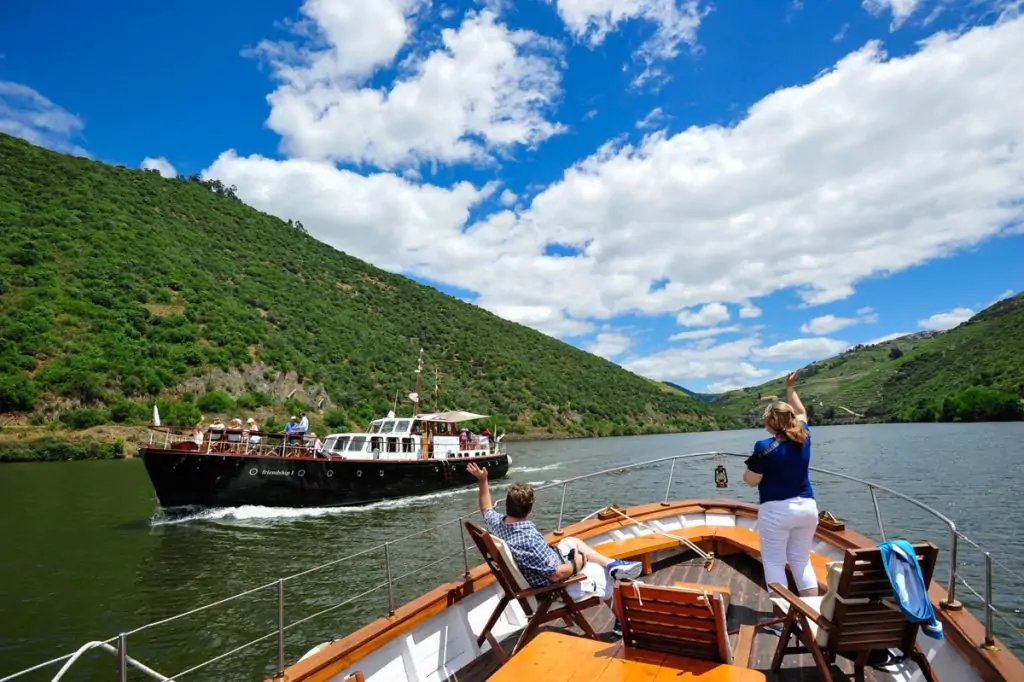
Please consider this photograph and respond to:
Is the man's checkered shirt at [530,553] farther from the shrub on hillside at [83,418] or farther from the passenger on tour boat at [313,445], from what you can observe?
the shrub on hillside at [83,418]

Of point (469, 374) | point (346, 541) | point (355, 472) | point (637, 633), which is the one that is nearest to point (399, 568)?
point (346, 541)

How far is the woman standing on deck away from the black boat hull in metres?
19.5

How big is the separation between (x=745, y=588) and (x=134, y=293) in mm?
56180

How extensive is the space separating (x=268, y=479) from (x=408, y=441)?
6438 mm

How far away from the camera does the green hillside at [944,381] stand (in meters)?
79.0

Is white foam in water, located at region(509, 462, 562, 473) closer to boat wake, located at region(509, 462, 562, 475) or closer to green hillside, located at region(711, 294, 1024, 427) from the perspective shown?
boat wake, located at region(509, 462, 562, 475)

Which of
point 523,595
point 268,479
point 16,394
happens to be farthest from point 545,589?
point 16,394

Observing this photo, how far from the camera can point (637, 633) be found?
3326 mm

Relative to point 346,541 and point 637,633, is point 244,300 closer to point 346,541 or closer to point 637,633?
point 346,541

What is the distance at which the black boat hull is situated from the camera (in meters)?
19.8

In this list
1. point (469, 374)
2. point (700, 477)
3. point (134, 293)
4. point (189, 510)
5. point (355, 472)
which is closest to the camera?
point (189, 510)

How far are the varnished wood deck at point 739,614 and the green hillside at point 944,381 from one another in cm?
5591

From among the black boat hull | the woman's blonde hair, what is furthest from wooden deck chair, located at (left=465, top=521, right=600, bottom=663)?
the black boat hull

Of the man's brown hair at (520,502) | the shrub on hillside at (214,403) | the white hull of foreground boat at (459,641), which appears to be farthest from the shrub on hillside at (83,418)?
the man's brown hair at (520,502)
